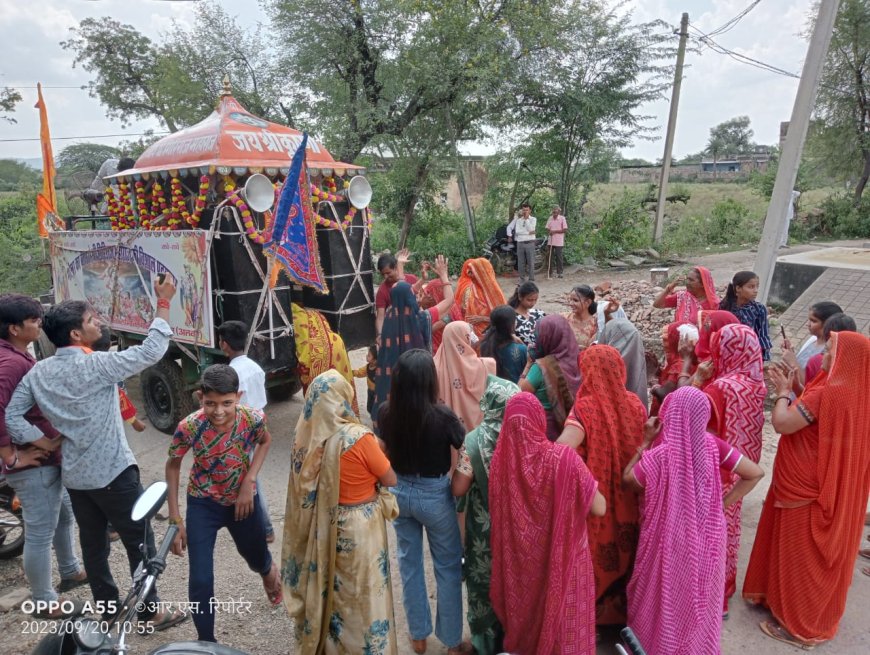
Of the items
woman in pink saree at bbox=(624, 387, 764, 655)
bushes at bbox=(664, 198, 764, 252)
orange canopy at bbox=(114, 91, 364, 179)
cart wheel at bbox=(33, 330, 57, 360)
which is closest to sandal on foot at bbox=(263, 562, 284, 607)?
woman in pink saree at bbox=(624, 387, 764, 655)

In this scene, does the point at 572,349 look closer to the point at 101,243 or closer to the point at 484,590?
the point at 484,590

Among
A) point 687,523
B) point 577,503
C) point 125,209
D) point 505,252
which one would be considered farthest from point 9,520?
point 505,252

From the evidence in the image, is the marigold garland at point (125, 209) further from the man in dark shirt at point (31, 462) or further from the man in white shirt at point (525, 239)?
the man in white shirt at point (525, 239)

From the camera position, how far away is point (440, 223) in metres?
15.7

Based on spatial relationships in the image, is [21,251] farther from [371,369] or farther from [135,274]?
[371,369]

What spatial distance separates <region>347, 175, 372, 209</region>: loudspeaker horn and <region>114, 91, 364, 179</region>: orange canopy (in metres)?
0.13

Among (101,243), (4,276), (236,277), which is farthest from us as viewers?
(4,276)

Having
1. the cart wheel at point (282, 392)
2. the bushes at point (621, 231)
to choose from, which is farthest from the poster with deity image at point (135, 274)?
the bushes at point (621, 231)

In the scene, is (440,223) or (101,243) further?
(440,223)

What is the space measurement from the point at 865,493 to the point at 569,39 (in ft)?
42.2

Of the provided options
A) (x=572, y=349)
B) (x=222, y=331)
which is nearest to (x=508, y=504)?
(x=572, y=349)

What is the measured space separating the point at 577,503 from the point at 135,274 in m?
4.68

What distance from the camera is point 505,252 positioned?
45.4 ft

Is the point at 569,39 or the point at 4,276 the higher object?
the point at 569,39
